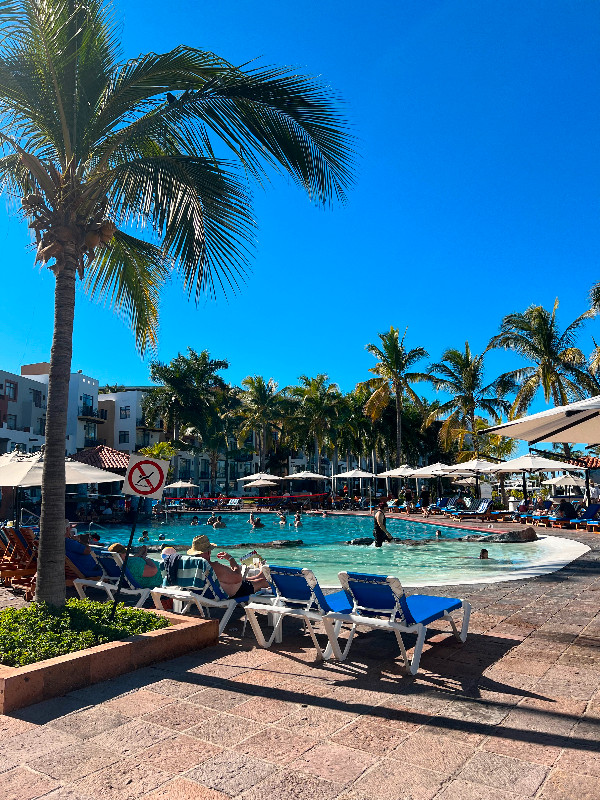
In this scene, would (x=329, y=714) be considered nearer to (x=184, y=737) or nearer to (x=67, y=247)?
(x=184, y=737)

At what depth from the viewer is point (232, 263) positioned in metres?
5.87

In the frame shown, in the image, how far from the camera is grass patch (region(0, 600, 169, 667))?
14.9 feet

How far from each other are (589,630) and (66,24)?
7950 millimetres

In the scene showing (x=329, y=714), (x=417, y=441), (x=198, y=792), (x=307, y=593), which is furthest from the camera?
(x=417, y=441)

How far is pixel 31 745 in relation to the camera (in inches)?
134

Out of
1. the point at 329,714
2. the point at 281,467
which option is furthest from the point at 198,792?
the point at 281,467

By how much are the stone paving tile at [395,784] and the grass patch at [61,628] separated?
270 centimetres

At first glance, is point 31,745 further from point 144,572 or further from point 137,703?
point 144,572

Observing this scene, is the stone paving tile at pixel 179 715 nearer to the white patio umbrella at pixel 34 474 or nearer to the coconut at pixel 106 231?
the coconut at pixel 106 231

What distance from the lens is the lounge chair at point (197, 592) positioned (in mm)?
5855

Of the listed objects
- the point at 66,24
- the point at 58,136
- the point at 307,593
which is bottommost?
the point at 307,593

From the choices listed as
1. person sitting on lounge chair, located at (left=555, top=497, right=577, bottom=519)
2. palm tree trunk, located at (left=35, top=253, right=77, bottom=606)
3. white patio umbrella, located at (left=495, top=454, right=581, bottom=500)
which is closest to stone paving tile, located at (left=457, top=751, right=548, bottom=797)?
palm tree trunk, located at (left=35, top=253, right=77, bottom=606)

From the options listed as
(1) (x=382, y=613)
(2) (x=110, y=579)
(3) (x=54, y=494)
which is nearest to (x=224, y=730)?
(1) (x=382, y=613)

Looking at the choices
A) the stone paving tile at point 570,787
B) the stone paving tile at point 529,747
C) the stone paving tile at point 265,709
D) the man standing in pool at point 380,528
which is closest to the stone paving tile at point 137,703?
the stone paving tile at point 265,709
